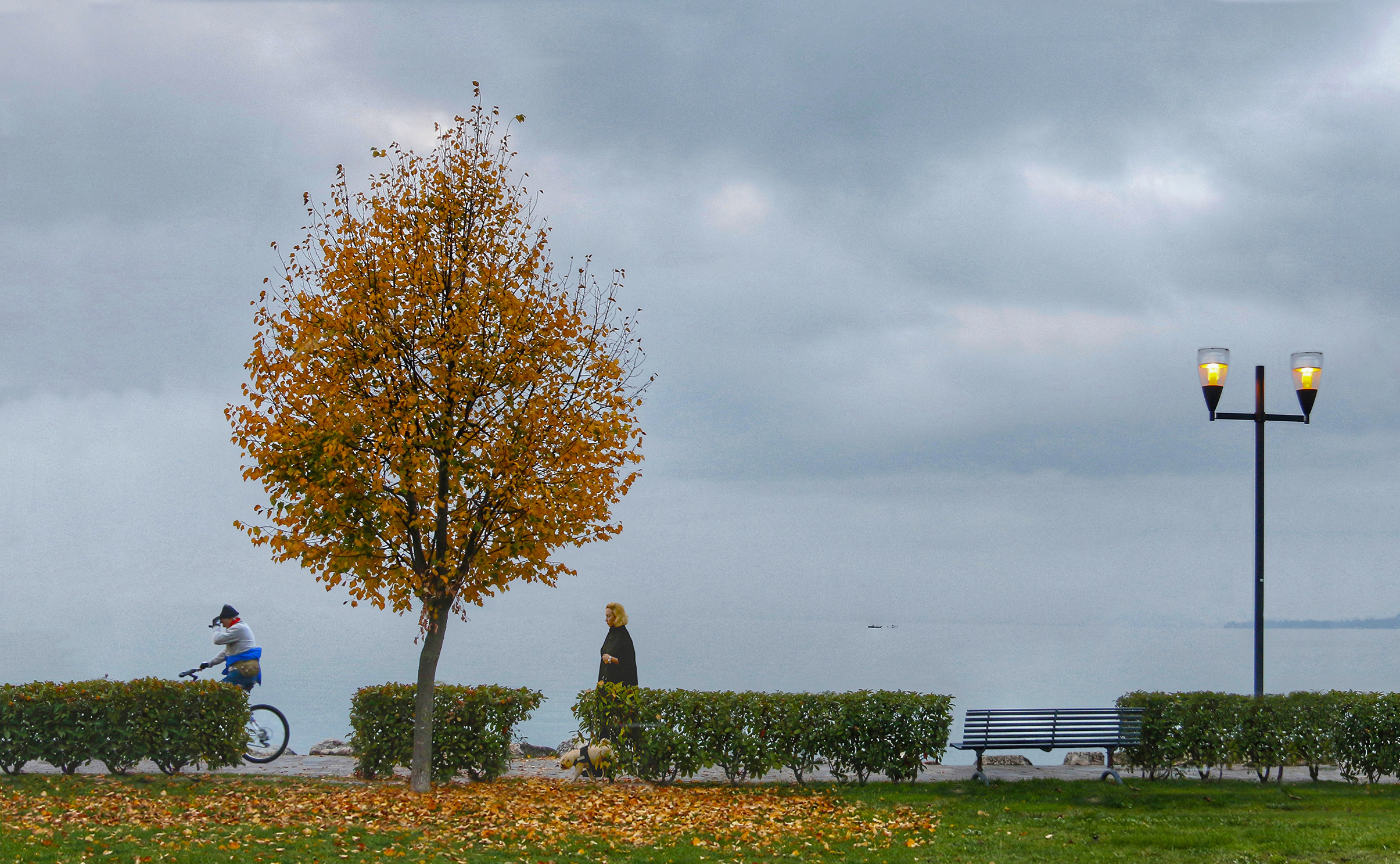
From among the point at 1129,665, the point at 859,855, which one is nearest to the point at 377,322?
the point at 859,855

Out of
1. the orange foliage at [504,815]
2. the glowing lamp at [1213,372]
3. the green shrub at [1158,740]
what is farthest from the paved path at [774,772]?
the glowing lamp at [1213,372]

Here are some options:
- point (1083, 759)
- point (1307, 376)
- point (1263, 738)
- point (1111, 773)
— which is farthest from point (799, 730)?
point (1307, 376)

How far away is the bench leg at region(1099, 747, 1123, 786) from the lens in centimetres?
1181

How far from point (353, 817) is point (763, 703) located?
15.3ft

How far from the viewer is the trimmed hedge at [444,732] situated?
470 inches

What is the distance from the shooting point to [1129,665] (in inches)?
4230

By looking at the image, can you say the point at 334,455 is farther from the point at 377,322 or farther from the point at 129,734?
the point at 129,734

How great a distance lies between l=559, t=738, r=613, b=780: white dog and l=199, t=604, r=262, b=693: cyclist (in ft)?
14.3

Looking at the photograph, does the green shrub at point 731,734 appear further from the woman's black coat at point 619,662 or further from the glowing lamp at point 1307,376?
the glowing lamp at point 1307,376

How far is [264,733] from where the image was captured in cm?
1284

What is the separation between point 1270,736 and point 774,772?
5.92m

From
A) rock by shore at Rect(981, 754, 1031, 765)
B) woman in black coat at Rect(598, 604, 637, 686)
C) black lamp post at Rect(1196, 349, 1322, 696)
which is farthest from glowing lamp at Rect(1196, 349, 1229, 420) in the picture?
woman in black coat at Rect(598, 604, 637, 686)

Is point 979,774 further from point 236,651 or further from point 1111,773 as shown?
point 236,651

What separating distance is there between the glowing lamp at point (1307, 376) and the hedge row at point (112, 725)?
14376 mm
